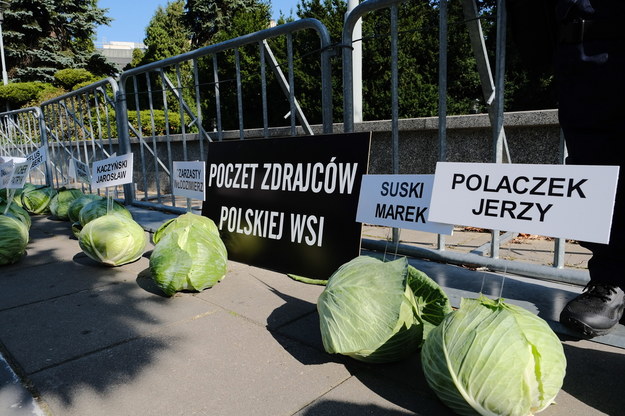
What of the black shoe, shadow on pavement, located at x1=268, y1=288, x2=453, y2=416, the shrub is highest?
the shrub

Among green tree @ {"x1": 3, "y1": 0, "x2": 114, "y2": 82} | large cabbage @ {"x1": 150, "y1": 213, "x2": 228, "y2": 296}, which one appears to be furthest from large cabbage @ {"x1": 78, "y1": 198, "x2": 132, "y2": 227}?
green tree @ {"x1": 3, "y1": 0, "x2": 114, "y2": 82}

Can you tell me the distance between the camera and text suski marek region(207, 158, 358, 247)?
2.90 m

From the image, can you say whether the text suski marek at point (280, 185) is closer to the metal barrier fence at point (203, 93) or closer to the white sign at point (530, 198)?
the metal barrier fence at point (203, 93)

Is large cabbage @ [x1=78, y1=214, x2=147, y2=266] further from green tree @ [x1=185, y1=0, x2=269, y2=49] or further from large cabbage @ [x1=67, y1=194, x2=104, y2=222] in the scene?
green tree @ [x1=185, y1=0, x2=269, y2=49]

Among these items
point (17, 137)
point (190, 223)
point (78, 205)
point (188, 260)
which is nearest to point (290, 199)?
point (190, 223)

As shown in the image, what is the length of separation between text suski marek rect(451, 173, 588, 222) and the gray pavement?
36cm

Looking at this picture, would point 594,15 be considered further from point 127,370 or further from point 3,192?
point 3,192

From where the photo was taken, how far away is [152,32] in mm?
30203

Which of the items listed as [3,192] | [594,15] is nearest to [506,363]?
[594,15]

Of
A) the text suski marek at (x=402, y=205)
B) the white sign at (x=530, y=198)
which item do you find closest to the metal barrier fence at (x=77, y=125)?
the text suski marek at (x=402, y=205)

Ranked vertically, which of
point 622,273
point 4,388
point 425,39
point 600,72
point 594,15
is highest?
point 425,39

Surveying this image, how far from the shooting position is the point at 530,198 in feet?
5.77

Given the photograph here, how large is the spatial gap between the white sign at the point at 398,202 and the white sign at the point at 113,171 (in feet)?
7.88

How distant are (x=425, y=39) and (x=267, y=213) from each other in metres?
11.1
